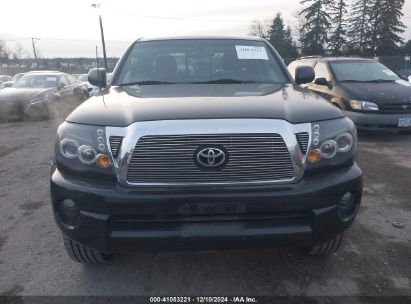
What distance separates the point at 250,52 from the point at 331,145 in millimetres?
1865

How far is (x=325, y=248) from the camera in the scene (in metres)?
2.92

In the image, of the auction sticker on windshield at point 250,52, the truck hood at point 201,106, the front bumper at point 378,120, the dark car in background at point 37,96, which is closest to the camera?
the truck hood at point 201,106

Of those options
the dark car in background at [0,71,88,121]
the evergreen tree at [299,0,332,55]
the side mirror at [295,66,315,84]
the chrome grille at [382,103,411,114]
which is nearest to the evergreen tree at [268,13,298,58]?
the evergreen tree at [299,0,332,55]

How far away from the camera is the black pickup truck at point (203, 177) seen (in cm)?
229

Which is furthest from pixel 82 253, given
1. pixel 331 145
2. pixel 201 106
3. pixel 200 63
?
pixel 200 63

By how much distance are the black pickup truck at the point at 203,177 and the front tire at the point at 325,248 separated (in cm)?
38

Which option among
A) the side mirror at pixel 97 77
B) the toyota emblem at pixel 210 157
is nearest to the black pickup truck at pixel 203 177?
the toyota emblem at pixel 210 157

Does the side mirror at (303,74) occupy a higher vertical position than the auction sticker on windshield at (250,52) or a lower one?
lower

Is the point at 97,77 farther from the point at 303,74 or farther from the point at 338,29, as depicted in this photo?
the point at 338,29

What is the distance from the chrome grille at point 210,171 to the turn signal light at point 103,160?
0.16m

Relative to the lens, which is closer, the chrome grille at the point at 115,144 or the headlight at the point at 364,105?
the chrome grille at the point at 115,144

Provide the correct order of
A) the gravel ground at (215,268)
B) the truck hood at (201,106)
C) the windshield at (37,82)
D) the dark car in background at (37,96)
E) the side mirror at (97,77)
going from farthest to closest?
the windshield at (37,82) < the dark car in background at (37,96) < the side mirror at (97,77) < the gravel ground at (215,268) < the truck hood at (201,106)

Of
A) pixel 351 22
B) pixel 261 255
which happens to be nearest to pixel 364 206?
pixel 261 255

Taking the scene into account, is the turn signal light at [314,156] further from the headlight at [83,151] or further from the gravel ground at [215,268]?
the headlight at [83,151]
